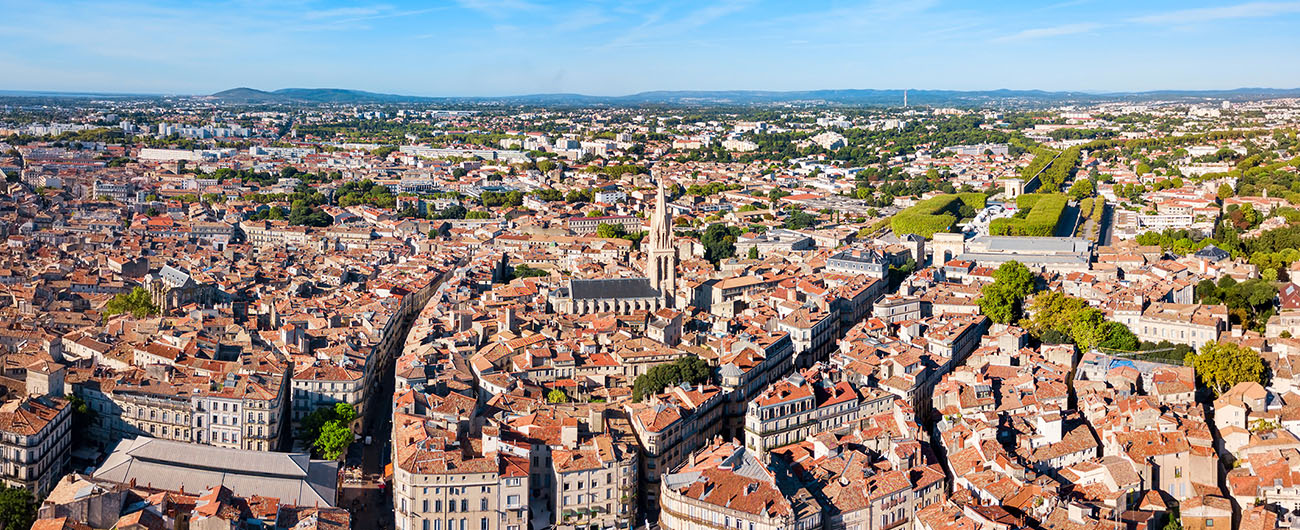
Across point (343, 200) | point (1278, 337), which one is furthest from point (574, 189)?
point (1278, 337)

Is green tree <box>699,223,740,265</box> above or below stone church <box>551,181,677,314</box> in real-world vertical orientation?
below

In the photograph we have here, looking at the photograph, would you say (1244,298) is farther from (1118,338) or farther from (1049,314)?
(1049,314)

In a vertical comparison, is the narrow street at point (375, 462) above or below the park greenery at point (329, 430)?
below

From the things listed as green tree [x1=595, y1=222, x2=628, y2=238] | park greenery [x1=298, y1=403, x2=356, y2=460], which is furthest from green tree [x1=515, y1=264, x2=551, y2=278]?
park greenery [x1=298, y1=403, x2=356, y2=460]

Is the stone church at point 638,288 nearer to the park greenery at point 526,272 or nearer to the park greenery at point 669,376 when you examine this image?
the park greenery at point 526,272

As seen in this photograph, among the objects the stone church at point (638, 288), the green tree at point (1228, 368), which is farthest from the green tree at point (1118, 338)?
the stone church at point (638, 288)

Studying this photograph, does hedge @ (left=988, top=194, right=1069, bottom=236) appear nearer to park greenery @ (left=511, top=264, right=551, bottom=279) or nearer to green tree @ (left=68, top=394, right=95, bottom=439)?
park greenery @ (left=511, top=264, right=551, bottom=279)
